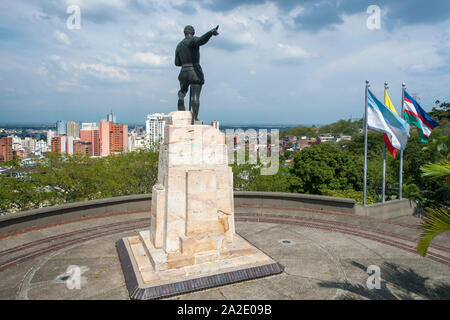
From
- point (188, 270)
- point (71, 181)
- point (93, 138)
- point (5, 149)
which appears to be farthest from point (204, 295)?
point (93, 138)

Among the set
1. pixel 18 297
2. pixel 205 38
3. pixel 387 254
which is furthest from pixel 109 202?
pixel 387 254

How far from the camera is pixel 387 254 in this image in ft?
29.4

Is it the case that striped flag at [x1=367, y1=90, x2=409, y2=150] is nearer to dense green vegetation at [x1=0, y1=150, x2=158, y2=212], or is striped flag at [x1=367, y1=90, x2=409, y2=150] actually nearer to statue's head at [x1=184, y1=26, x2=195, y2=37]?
statue's head at [x1=184, y1=26, x2=195, y2=37]

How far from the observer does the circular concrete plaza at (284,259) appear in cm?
675

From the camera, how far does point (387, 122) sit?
12.4m

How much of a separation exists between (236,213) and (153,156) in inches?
285

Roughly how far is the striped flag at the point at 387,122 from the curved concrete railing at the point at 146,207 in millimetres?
2681

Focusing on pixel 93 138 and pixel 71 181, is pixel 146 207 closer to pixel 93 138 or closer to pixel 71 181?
pixel 71 181

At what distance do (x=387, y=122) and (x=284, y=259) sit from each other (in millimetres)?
7541

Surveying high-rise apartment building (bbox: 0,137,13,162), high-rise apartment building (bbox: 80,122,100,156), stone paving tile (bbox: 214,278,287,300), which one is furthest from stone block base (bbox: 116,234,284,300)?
high-rise apartment building (bbox: 80,122,100,156)
